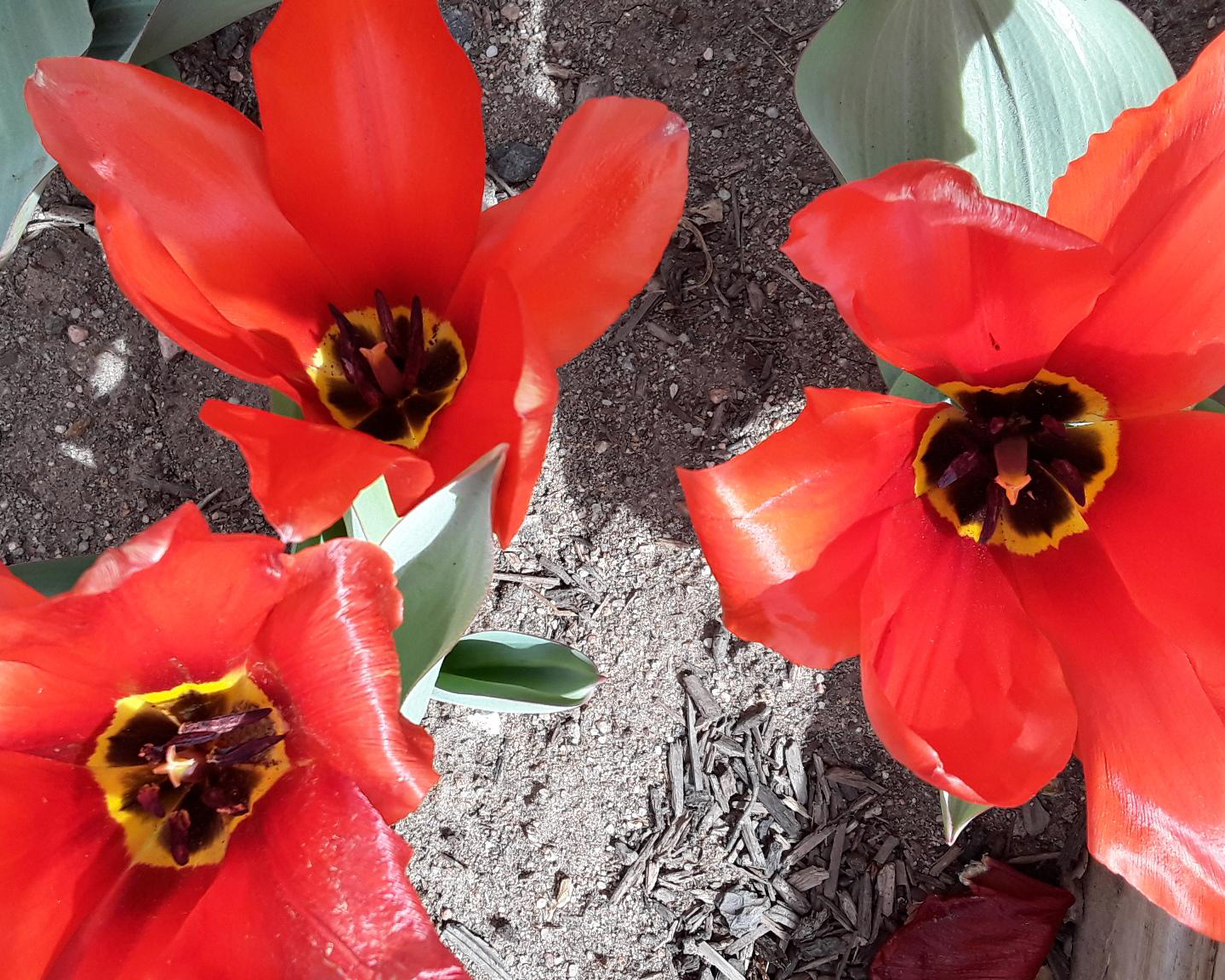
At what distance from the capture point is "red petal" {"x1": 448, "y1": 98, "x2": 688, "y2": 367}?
77 centimetres

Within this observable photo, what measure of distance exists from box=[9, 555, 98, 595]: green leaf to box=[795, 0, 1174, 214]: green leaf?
3.14ft

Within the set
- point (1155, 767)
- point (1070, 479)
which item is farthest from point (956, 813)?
point (1070, 479)

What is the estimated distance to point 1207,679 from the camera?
76 cm

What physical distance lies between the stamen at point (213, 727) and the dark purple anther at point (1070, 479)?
0.75m

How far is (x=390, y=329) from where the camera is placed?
38.1 inches

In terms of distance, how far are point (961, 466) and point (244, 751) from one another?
0.67 meters

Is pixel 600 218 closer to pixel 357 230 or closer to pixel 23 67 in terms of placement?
pixel 357 230

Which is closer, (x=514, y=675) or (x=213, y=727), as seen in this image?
(x=213, y=727)

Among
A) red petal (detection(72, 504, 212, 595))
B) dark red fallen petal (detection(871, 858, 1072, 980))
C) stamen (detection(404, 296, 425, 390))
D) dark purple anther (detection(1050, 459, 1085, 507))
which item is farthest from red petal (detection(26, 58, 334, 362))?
dark red fallen petal (detection(871, 858, 1072, 980))

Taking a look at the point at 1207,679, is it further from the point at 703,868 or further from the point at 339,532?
the point at 703,868

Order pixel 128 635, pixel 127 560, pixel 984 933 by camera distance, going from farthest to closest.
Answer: pixel 984 933
pixel 128 635
pixel 127 560

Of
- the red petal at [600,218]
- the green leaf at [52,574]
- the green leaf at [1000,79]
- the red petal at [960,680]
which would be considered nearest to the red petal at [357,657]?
the red petal at [600,218]

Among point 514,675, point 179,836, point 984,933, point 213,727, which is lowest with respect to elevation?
point 984,933

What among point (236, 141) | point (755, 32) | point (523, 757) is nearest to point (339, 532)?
point (236, 141)
